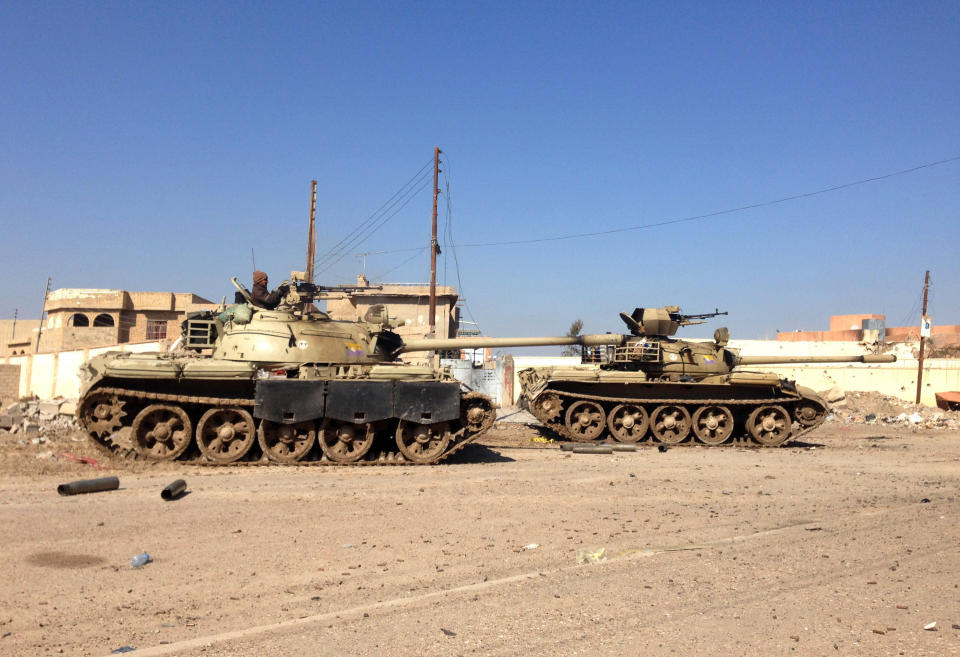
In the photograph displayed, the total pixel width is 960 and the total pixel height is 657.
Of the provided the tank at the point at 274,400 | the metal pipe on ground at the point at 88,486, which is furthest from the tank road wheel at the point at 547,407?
the metal pipe on ground at the point at 88,486

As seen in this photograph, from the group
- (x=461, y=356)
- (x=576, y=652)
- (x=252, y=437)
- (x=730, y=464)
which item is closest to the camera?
(x=576, y=652)

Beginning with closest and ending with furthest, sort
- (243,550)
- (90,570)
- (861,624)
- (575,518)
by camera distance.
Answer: (861,624), (90,570), (243,550), (575,518)

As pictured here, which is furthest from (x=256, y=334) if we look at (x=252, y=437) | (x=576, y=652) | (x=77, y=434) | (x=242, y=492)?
(x=576, y=652)

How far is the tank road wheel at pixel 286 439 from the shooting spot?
42.8 feet

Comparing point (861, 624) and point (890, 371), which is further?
point (890, 371)

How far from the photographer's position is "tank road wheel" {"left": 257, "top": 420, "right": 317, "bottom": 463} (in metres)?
13.0

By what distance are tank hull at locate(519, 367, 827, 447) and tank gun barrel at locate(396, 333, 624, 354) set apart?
0.71m

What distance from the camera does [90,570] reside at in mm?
6484

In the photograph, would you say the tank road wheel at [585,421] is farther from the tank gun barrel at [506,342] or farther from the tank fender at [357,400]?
the tank fender at [357,400]

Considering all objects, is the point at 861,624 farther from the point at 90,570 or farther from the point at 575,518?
the point at 90,570

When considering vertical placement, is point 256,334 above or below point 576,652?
above

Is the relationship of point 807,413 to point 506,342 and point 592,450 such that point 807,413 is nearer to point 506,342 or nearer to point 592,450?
point 592,450

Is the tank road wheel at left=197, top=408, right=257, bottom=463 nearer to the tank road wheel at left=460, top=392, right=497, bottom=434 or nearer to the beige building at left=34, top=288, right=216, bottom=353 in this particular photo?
the tank road wheel at left=460, top=392, right=497, bottom=434

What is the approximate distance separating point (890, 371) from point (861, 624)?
31.6 m
